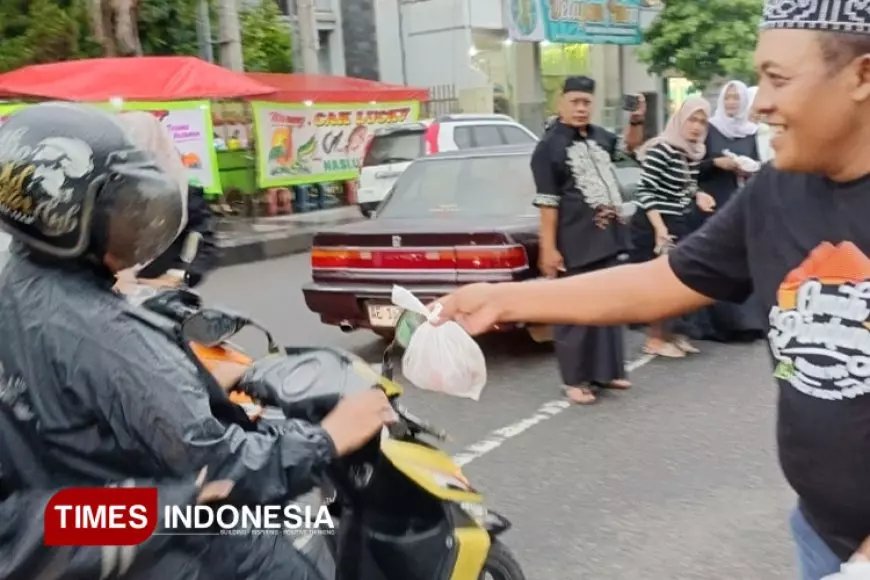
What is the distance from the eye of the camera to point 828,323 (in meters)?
1.68

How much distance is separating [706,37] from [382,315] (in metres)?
19.4

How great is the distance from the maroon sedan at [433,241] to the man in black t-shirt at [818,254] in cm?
463

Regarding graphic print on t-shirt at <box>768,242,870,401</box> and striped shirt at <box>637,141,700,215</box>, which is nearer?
graphic print on t-shirt at <box>768,242,870,401</box>

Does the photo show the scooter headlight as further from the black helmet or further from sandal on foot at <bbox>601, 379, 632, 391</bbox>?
sandal on foot at <bbox>601, 379, 632, 391</bbox>

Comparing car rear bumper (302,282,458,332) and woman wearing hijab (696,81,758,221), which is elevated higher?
woman wearing hijab (696,81,758,221)

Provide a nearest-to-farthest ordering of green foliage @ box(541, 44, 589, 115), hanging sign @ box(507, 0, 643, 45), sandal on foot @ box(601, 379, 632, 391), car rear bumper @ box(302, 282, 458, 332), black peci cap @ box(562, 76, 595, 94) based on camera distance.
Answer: black peci cap @ box(562, 76, 595, 94)
sandal on foot @ box(601, 379, 632, 391)
car rear bumper @ box(302, 282, 458, 332)
hanging sign @ box(507, 0, 643, 45)
green foliage @ box(541, 44, 589, 115)

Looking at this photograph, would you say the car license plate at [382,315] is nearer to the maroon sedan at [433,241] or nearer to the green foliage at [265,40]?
the maroon sedan at [433,241]

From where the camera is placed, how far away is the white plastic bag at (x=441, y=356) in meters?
2.25

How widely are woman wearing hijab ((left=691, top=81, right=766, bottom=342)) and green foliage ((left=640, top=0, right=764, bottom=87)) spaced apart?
16.3 m

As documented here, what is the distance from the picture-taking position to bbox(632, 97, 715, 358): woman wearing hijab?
22.6 ft

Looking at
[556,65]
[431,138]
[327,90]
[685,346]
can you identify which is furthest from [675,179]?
[556,65]

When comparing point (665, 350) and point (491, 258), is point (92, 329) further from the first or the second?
point (665, 350)

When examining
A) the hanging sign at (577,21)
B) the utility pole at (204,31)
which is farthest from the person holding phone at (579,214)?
the hanging sign at (577,21)

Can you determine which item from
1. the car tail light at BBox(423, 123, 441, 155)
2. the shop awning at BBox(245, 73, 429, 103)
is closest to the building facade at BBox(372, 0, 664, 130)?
the shop awning at BBox(245, 73, 429, 103)
